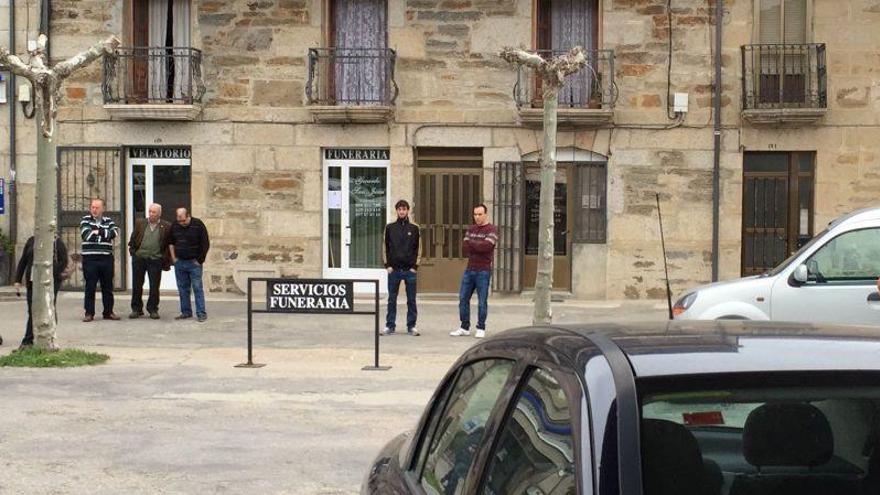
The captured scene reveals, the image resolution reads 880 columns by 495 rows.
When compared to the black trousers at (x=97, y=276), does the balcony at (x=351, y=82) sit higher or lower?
higher

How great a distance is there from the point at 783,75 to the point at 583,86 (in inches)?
138

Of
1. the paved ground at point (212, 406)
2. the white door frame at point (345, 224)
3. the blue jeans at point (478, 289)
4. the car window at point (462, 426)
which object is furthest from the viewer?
the white door frame at point (345, 224)

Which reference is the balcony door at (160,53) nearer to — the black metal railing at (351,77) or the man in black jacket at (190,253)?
the black metal railing at (351,77)

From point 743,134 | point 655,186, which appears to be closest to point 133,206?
point 655,186

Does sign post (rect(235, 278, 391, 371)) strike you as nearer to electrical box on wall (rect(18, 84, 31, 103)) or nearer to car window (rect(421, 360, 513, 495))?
car window (rect(421, 360, 513, 495))

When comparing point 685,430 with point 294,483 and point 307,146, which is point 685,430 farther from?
point 307,146

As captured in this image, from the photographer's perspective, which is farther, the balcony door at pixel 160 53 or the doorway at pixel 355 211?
the doorway at pixel 355 211

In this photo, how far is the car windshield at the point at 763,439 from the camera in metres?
2.64

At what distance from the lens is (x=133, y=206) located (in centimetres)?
2055

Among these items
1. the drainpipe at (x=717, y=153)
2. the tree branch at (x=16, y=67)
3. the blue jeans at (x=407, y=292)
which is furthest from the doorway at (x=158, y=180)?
the drainpipe at (x=717, y=153)

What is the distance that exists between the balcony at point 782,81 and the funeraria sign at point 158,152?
1019 centimetres

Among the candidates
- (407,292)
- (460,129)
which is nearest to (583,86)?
(460,129)

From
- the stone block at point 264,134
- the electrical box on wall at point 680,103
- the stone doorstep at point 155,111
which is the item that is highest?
the electrical box on wall at point 680,103

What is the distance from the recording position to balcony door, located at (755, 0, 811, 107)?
19.5 m
